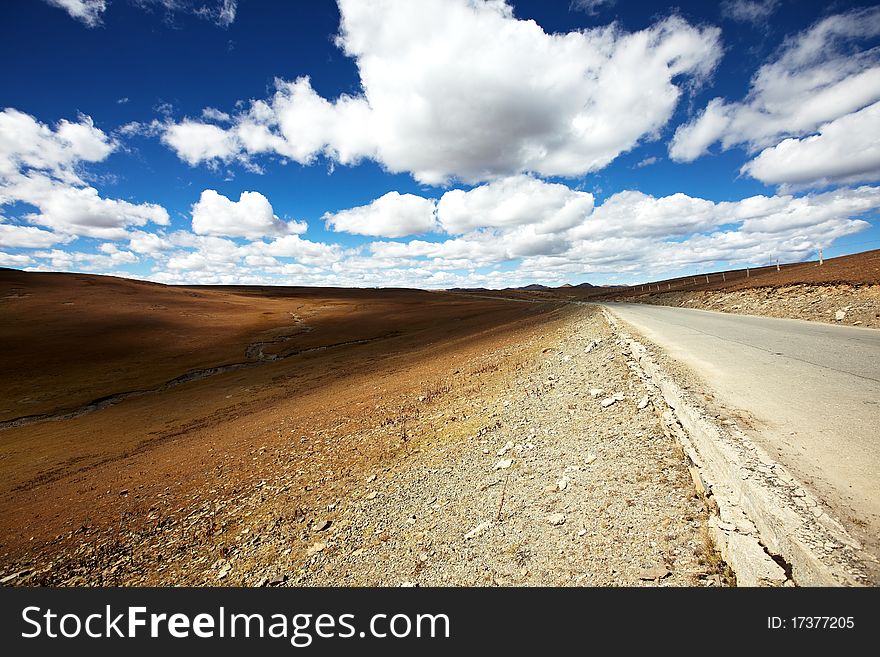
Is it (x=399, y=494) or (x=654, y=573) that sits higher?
(x=654, y=573)

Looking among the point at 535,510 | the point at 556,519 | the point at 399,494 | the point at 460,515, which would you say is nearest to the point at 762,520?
the point at 556,519

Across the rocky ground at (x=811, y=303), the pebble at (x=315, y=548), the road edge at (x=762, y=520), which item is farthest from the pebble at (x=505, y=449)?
the rocky ground at (x=811, y=303)

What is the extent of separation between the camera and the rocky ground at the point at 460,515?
12.2 ft

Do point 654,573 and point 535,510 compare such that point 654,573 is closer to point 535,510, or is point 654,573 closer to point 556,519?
point 556,519

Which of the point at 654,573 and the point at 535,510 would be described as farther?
the point at 535,510

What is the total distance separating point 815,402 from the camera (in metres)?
5.86

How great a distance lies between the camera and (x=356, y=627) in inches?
132

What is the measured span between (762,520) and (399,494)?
483 centimetres

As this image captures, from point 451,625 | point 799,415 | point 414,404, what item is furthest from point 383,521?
point 799,415

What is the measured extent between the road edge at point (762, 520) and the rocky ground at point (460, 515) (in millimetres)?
213

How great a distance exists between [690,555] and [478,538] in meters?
2.26

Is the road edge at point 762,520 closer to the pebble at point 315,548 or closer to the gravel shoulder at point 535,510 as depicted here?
the gravel shoulder at point 535,510

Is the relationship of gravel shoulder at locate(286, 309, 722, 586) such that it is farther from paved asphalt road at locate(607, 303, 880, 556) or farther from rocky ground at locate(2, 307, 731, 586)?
paved asphalt road at locate(607, 303, 880, 556)

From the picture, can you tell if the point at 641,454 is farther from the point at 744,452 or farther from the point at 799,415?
the point at 799,415
